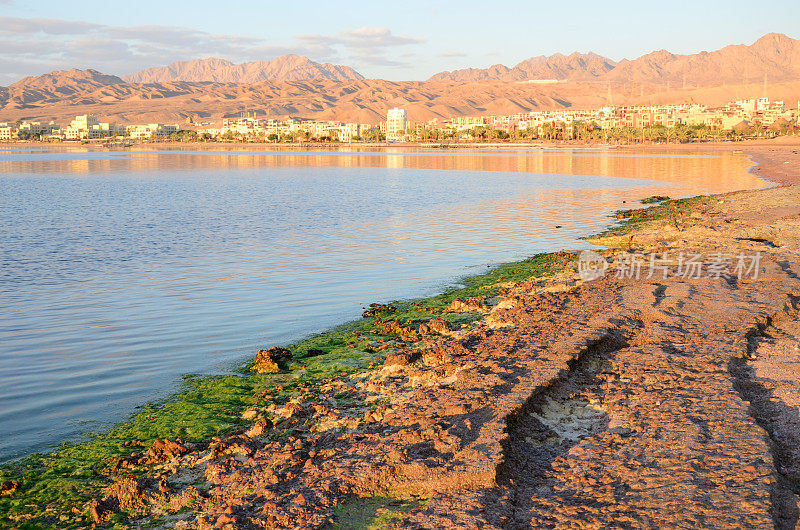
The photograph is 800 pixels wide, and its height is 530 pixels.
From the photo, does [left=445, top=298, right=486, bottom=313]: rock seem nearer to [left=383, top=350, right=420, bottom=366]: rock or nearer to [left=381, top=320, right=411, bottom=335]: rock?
[left=381, top=320, right=411, bottom=335]: rock

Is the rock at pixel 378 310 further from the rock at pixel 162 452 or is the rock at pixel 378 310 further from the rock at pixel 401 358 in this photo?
the rock at pixel 162 452

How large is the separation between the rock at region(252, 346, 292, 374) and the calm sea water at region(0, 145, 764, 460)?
615 mm

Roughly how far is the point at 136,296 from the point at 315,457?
10545 mm

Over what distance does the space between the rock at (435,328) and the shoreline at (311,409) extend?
0.04 m

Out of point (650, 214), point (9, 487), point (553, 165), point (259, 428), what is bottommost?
point (9, 487)

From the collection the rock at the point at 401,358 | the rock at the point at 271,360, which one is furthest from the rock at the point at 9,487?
the rock at the point at 401,358

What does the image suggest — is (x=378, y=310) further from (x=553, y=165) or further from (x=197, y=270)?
(x=553, y=165)

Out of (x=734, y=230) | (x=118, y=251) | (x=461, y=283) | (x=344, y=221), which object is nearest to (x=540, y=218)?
(x=344, y=221)

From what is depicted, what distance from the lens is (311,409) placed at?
26.2 feet

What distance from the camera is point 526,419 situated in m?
6.86

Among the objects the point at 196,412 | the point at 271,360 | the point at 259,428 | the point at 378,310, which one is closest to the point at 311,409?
the point at 259,428

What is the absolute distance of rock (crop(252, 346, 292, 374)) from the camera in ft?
32.2

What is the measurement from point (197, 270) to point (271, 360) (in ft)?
32.1

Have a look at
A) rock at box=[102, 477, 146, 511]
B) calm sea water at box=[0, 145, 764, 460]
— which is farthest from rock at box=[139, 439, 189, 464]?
calm sea water at box=[0, 145, 764, 460]
